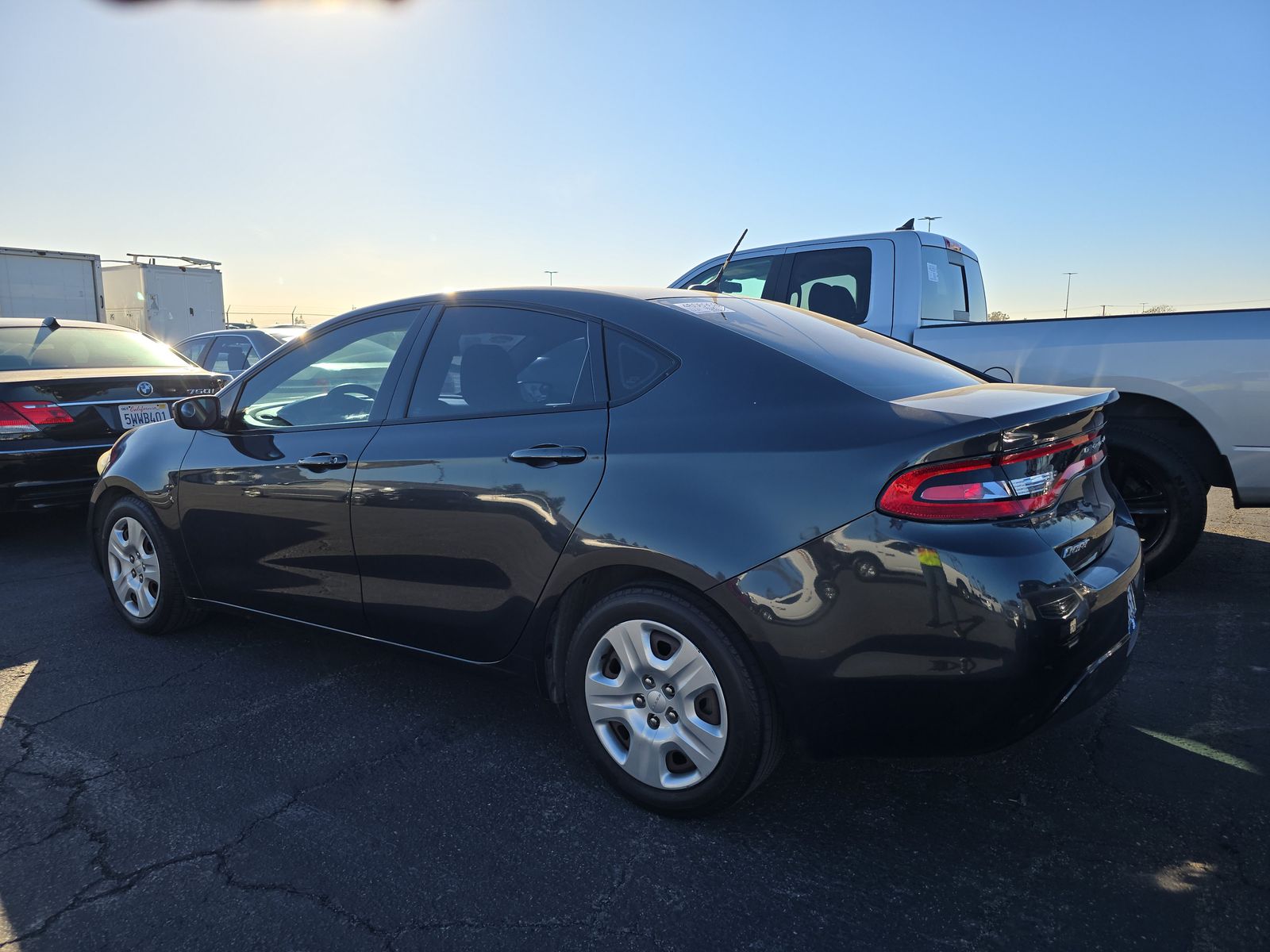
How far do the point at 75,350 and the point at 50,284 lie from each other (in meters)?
14.3

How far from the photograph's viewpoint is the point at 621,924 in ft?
7.08

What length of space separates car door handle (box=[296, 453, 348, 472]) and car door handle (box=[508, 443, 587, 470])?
82cm

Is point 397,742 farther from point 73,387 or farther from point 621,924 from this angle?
point 73,387

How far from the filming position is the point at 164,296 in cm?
2114

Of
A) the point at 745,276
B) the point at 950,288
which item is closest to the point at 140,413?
the point at 745,276

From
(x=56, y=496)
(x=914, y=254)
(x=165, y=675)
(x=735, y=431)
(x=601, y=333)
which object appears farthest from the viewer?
(x=914, y=254)

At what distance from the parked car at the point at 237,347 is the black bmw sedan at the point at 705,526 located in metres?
7.15

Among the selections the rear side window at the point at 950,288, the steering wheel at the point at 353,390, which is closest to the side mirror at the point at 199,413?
the steering wheel at the point at 353,390

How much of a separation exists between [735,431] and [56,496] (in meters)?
5.11

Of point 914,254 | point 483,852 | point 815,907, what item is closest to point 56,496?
point 483,852

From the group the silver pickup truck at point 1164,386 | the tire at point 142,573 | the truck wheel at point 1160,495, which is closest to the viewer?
the tire at point 142,573

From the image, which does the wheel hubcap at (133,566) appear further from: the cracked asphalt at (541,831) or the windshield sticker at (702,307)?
the windshield sticker at (702,307)

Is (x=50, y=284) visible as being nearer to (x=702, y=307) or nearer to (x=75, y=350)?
(x=75, y=350)

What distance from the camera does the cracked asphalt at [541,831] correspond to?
2.14 metres
